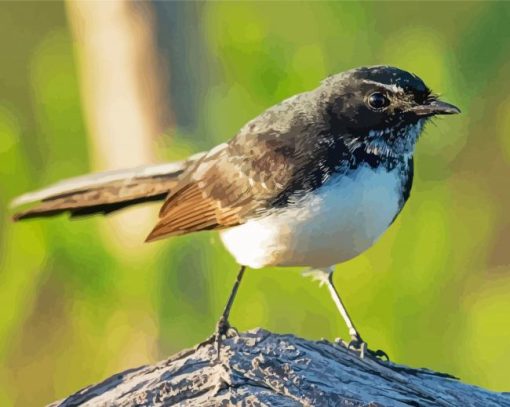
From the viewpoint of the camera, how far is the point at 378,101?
12.3ft

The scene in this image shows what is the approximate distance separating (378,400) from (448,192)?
134 inches

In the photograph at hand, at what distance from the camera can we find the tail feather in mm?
4352

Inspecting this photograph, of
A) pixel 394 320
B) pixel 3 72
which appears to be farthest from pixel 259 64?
pixel 3 72

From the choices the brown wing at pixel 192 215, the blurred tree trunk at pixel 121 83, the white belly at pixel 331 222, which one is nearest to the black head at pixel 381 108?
the white belly at pixel 331 222

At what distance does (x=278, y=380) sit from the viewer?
2.97m

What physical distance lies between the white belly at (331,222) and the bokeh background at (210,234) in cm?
201

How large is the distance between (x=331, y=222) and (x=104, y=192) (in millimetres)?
1203

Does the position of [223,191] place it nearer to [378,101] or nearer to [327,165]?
[327,165]

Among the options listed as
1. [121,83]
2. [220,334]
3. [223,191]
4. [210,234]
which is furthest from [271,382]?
[121,83]

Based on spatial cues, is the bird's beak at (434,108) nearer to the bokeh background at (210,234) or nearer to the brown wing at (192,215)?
the brown wing at (192,215)

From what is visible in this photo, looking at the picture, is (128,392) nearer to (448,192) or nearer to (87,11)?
(448,192)

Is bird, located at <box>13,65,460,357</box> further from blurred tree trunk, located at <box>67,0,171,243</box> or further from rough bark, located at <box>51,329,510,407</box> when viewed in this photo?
blurred tree trunk, located at <box>67,0,171,243</box>

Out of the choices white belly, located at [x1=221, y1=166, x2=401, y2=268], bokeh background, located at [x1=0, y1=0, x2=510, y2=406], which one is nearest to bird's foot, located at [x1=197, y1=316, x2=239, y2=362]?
white belly, located at [x1=221, y1=166, x2=401, y2=268]

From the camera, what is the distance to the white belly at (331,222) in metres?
3.57
